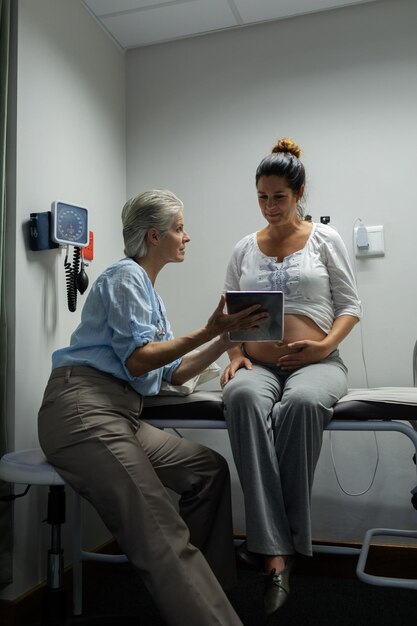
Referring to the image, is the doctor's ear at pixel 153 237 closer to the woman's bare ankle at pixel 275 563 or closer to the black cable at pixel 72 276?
the black cable at pixel 72 276

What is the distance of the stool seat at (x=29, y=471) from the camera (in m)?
1.50

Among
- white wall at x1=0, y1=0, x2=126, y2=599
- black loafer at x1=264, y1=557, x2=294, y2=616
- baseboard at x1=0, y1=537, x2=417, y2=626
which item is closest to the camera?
black loafer at x1=264, y1=557, x2=294, y2=616

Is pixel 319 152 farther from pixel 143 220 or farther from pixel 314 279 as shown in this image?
pixel 143 220

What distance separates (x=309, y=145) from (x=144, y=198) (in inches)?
38.8

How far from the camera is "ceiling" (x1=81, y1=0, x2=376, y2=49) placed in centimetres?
239

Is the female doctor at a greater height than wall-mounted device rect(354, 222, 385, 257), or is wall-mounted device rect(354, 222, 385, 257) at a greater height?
wall-mounted device rect(354, 222, 385, 257)

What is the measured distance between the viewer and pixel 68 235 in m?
1.99

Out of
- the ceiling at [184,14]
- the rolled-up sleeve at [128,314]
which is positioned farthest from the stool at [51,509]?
the ceiling at [184,14]

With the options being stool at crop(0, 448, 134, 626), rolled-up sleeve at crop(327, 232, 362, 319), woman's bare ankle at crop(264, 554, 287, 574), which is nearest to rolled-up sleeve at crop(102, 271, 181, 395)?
stool at crop(0, 448, 134, 626)

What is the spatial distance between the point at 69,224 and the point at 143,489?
3.23 ft

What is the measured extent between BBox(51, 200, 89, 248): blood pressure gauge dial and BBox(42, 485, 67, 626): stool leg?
806mm

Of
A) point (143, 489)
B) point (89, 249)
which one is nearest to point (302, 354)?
point (143, 489)

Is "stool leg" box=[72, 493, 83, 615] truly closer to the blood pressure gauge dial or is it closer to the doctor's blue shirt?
the doctor's blue shirt

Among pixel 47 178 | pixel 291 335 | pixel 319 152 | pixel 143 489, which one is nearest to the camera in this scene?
pixel 143 489
